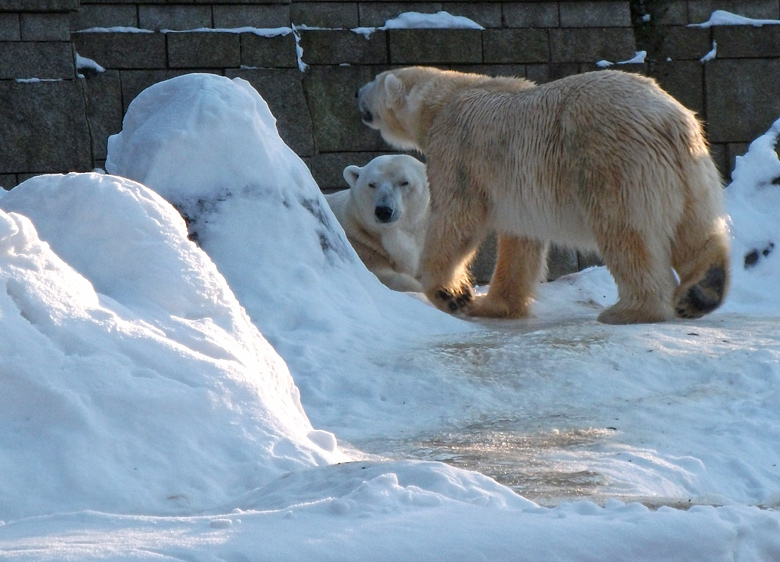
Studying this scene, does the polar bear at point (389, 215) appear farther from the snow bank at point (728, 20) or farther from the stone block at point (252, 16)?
the snow bank at point (728, 20)

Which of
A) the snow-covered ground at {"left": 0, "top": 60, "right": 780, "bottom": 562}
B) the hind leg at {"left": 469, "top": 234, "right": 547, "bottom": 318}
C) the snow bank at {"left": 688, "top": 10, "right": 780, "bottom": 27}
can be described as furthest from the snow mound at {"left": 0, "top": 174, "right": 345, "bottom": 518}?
the snow bank at {"left": 688, "top": 10, "right": 780, "bottom": 27}

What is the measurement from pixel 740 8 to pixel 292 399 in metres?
6.11

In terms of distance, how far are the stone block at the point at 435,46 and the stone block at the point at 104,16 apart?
1.67 m

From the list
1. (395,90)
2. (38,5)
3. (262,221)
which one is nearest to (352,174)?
(395,90)

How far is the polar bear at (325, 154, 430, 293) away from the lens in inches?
253

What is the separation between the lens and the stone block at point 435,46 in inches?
286

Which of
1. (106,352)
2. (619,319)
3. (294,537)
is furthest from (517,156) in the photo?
(294,537)

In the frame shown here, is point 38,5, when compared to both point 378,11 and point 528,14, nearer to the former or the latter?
point 378,11

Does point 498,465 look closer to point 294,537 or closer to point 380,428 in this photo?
point 380,428

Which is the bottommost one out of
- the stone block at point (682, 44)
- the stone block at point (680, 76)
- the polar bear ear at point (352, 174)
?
the polar bear ear at point (352, 174)

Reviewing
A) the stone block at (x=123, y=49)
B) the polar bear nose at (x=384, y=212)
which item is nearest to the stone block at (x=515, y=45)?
the polar bear nose at (x=384, y=212)

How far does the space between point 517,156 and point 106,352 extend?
3379 millimetres

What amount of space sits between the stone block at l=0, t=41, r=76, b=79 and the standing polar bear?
2.28 m

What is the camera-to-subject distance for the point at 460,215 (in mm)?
5742
